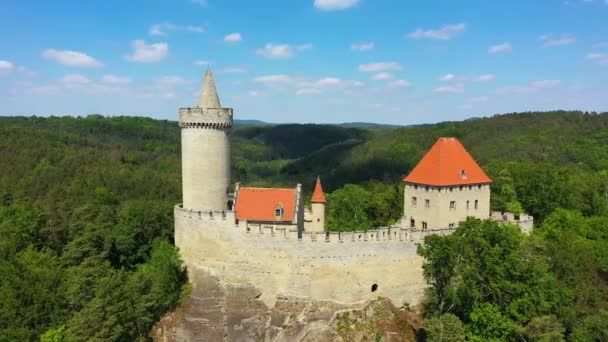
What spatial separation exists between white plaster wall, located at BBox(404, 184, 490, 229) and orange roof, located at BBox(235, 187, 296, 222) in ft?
27.6

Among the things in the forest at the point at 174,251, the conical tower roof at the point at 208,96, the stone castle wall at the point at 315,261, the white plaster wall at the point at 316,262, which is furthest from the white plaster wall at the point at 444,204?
the conical tower roof at the point at 208,96

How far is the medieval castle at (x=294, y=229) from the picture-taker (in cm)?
3011

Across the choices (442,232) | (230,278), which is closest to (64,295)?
(230,278)

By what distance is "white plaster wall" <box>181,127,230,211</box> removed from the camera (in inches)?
1299

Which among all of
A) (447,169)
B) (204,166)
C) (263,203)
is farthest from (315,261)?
(447,169)

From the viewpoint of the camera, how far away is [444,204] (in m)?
32.9

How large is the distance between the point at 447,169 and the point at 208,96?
56.0 feet

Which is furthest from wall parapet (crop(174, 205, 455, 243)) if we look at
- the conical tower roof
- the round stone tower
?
the conical tower roof

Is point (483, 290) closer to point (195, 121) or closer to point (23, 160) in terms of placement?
point (195, 121)

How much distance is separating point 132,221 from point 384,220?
23329mm

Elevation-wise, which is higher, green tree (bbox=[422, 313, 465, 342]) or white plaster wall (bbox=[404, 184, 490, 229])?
white plaster wall (bbox=[404, 184, 490, 229])

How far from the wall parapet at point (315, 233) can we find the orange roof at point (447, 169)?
3521 millimetres

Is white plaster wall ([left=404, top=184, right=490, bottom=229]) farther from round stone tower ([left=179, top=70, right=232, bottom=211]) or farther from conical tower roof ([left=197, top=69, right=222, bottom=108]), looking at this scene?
conical tower roof ([left=197, top=69, right=222, bottom=108])

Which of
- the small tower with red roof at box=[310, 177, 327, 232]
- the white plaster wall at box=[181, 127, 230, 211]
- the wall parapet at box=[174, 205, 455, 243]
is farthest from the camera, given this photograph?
the small tower with red roof at box=[310, 177, 327, 232]
